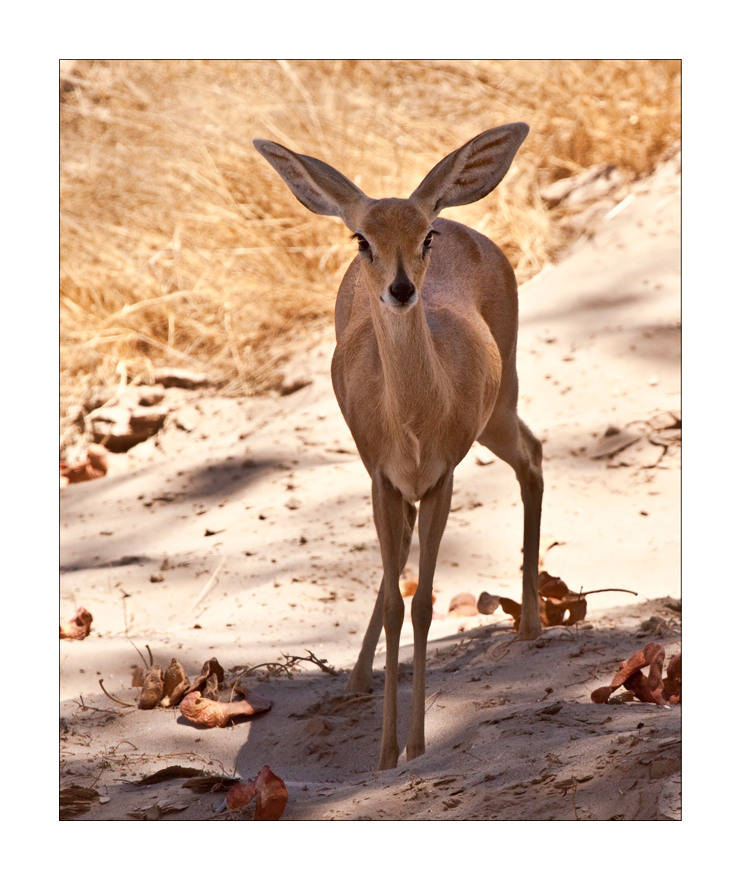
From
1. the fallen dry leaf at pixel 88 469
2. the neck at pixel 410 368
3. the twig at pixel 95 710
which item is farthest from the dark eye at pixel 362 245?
the fallen dry leaf at pixel 88 469

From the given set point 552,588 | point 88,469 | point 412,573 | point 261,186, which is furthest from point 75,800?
point 261,186

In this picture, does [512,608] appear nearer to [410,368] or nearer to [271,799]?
[410,368]

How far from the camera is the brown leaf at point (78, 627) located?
5.30m

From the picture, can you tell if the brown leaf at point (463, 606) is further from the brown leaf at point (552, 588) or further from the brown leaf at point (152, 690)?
the brown leaf at point (152, 690)

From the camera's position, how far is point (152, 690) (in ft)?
14.5

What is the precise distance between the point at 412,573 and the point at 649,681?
2.45 meters

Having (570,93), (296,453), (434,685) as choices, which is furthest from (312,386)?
(434,685)

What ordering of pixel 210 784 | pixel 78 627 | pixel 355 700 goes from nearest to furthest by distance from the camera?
pixel 210 784 → pixel 355 700 → pixel 78 627

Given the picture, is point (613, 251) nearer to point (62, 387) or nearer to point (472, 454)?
point (472, 454)

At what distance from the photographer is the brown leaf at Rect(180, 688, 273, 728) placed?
13.8 feet

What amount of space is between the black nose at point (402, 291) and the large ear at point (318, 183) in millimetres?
401

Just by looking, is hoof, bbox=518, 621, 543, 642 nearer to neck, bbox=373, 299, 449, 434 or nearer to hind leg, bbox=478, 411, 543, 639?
hind leg, bbox=478, 411, 543, 639

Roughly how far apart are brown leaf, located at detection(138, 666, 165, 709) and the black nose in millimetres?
2034

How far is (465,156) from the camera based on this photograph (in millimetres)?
3672
